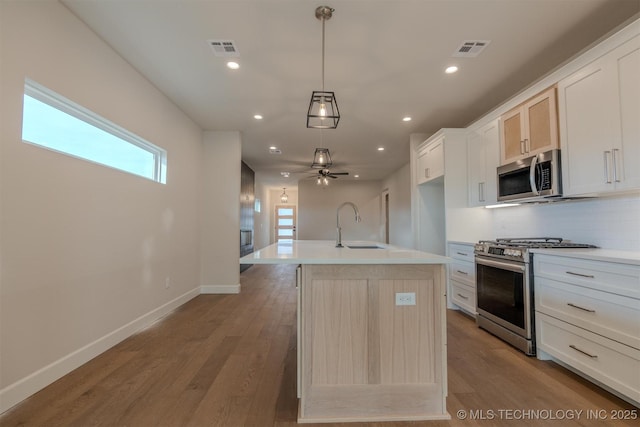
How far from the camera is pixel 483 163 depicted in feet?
11.3

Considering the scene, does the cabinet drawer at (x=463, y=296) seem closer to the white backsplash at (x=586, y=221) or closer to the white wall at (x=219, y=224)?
the white backsplash at (x=586, y=221)

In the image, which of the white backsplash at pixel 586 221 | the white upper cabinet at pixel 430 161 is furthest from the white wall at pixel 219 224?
the white backsplash at pixel 586 221

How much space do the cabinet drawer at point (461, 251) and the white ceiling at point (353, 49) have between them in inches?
71.7

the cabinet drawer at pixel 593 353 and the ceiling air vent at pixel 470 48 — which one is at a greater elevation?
the ceiling air vent at pixel 470 48

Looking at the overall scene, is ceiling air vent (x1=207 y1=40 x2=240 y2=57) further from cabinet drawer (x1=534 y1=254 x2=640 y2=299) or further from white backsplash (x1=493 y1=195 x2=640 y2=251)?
white backsplash (x1=493 y1=195 x2=640 y2=251)

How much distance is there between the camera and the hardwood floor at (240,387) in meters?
1.67

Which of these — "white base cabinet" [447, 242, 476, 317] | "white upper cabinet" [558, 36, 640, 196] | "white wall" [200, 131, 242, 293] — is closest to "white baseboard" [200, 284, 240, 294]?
"white wall" [200, 131, 242, 293]

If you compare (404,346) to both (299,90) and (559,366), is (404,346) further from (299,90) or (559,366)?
(299,90)

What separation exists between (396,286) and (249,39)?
90.6 inches

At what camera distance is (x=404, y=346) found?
1.71 metres

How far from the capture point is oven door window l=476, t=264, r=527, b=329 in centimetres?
253

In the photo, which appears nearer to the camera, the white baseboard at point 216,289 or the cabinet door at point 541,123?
the cabinet door at point 541,123

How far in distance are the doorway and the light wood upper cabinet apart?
10.2 meters

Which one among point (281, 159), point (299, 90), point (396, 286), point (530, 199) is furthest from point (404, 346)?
point (281, 159)
